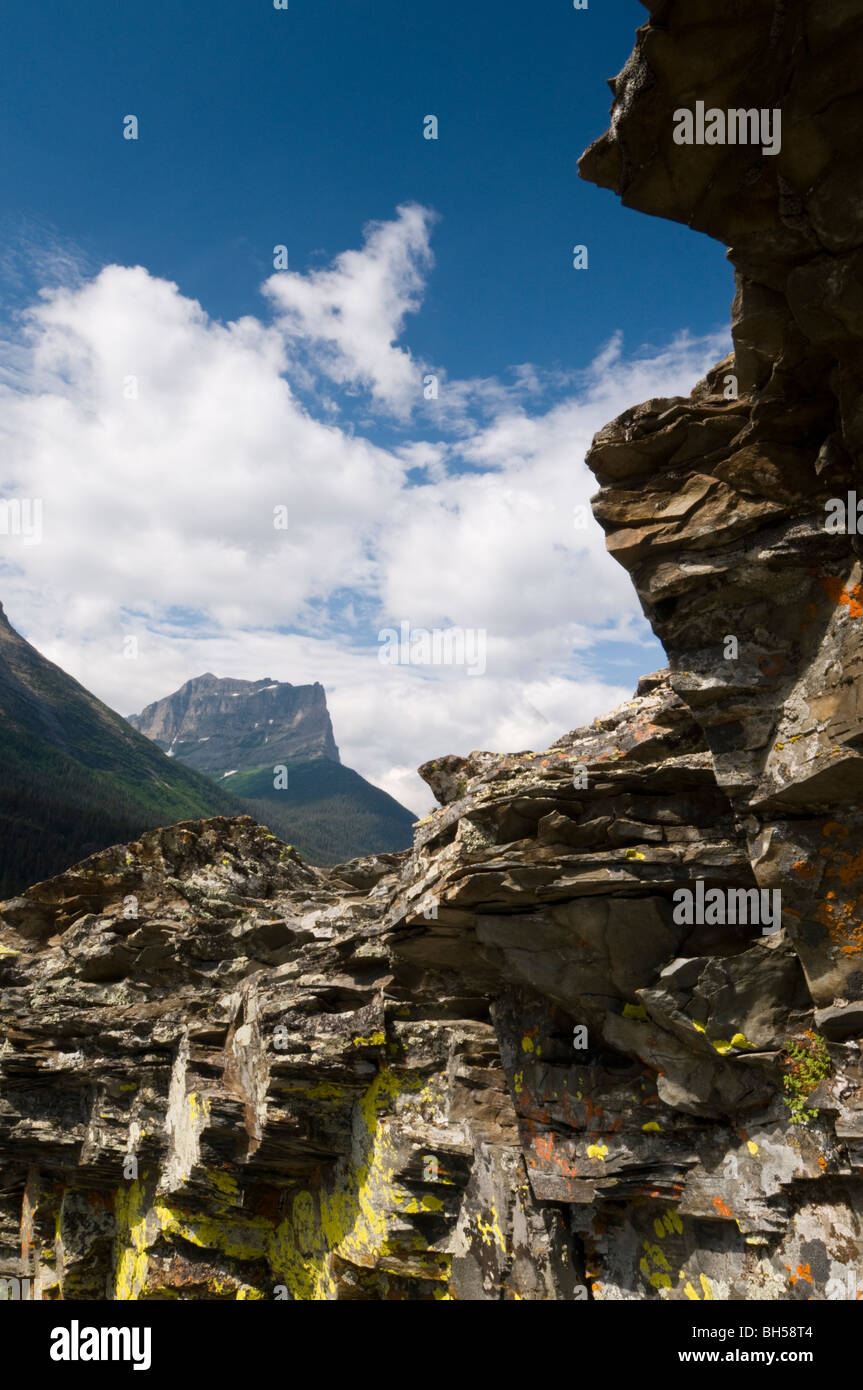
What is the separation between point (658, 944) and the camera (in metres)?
14.5

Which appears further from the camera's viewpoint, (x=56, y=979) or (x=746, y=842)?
(x=56, y=979)

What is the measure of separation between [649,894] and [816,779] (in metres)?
4.43

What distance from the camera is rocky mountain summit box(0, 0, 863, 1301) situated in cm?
948

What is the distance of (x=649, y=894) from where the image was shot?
47.5ft

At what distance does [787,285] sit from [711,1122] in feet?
48.4

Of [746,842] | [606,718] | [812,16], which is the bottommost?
[746,842]

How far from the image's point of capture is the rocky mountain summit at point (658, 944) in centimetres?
948

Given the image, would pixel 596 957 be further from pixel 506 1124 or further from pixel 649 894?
pixel 506 1124

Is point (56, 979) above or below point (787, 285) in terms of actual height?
below

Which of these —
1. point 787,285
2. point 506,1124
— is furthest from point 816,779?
point 506,1124
